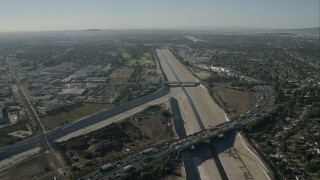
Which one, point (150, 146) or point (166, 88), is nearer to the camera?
point (150, 146)

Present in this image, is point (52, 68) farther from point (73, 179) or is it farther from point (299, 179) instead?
point (299, 179)

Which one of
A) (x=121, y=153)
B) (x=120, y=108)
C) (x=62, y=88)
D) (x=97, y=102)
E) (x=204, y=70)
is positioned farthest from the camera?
(x=204, y=70)

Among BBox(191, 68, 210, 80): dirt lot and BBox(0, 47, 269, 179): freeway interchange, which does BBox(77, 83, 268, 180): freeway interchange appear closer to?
BBox(0, 47, 269, 179): freeway interchange

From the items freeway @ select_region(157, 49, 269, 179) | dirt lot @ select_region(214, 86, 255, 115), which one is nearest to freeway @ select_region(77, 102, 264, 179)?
freeway @ select_region(157, 49, 269, 179)

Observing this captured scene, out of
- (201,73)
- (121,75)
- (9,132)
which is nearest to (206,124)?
(9,132)

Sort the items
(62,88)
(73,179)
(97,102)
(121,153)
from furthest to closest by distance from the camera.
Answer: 1. (62,88)
2. (97,102)
3. (121,153)
4. (73,179)

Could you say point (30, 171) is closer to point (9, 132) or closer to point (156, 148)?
point (9, 132)

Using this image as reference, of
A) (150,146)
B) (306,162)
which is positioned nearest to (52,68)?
(150,146)
